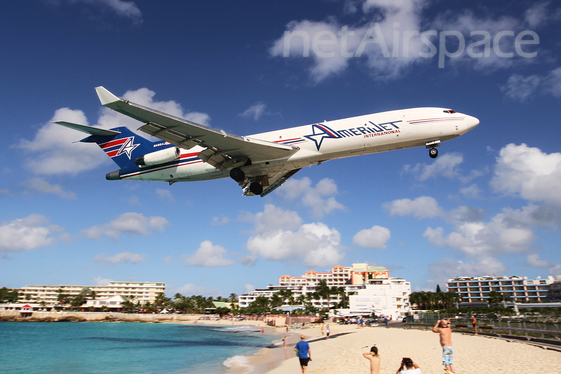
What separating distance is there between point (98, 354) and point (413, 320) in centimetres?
4561

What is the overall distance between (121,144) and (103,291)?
18974 cm

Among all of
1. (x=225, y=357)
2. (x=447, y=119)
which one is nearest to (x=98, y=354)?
(x=225, y=357)

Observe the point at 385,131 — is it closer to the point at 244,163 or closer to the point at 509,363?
the point at 244,163

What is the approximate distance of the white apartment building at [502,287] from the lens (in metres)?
130

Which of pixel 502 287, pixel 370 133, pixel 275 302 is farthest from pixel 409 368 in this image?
pixel 502 287

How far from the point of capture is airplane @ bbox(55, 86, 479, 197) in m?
19.5

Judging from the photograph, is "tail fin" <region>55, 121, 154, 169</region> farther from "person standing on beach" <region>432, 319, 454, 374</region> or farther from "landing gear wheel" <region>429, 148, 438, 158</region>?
"person standing on beach" <region>432, 319, 454, 374</region>

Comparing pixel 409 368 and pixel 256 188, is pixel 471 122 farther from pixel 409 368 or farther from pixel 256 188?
pixel 409 368

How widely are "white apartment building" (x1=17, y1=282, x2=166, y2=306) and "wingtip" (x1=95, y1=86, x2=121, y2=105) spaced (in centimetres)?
18842

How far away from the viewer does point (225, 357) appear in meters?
41.5

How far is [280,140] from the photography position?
21.6 metres

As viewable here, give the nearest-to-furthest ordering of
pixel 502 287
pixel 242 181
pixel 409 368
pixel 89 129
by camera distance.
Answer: pixel 409 368
pixel 242 181
pixel 89 129
pixel 502 287

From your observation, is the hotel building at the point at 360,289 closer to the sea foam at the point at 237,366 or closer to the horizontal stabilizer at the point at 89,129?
the sea foam at the point at 237,366

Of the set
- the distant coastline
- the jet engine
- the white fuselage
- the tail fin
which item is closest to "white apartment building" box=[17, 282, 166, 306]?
the distant coastline
